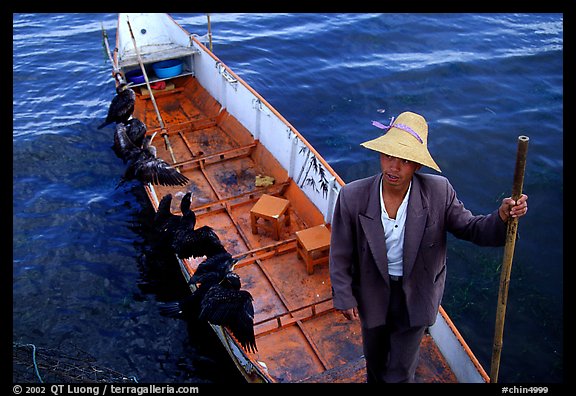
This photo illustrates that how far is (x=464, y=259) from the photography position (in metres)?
9.55

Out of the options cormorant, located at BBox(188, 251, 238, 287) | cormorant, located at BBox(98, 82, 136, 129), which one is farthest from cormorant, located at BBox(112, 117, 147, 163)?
cormorant, located at BBox(188, 251, 238, 287)

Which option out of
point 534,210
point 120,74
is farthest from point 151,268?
point 534,210

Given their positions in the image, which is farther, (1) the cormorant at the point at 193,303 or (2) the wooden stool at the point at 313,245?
(2) the wooden stool at the point at 313,245

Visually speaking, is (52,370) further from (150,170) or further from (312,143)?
(312,143)

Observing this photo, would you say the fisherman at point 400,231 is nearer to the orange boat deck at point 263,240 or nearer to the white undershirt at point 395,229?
the white undershirt at point 395,229

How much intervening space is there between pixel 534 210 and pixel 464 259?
2.26m

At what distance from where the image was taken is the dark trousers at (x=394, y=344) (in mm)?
4336

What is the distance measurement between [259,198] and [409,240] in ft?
17.8

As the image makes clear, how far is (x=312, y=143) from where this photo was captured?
13047 millimetres

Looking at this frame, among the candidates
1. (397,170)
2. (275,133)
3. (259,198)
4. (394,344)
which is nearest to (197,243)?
(259,198)

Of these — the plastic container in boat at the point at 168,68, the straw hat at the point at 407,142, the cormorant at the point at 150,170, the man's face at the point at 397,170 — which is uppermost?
the straw hat at the point at 407,142

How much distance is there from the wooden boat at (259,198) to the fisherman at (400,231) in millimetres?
1740

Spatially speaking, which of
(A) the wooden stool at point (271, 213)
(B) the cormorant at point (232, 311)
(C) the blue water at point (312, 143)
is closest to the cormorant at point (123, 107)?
(C) the blue water at point (312, 143)
